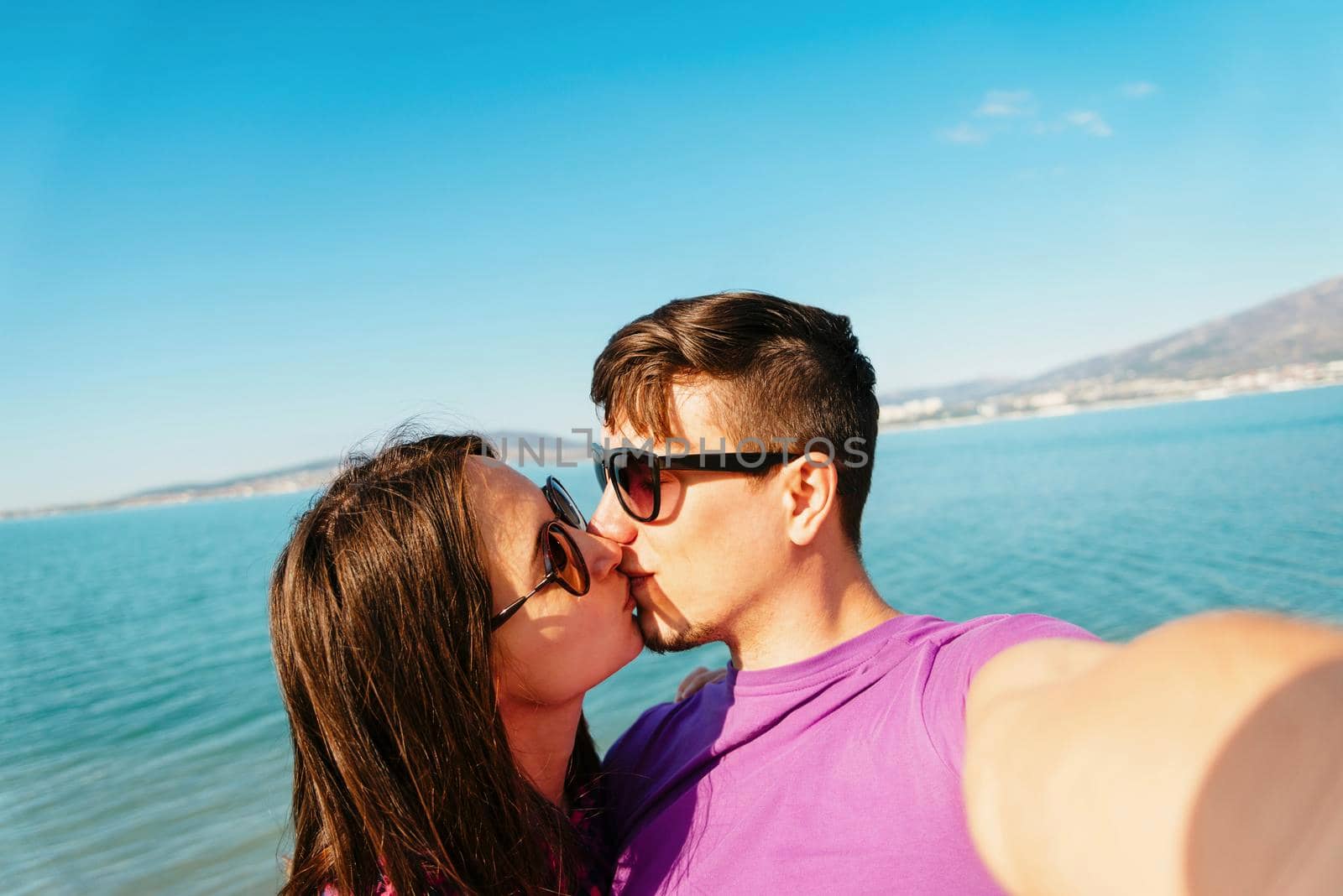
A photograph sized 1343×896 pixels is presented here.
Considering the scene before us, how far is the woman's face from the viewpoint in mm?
2354

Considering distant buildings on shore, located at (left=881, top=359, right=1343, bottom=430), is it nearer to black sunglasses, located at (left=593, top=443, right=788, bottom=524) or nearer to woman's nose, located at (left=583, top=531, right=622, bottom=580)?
black sunglasses, located at (left=593, top=443, right=788, bottom=524)

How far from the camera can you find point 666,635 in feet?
9.21

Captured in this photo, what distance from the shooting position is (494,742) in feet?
7.32

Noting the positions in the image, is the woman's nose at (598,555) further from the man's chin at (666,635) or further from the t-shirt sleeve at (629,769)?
the t-shirt sleeve at (629,769)

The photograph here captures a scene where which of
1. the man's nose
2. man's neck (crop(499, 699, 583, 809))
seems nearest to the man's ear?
the man's nose

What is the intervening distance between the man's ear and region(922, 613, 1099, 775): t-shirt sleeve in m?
0.71

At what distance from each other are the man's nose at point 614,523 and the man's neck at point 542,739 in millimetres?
587

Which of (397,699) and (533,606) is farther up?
(533,606)

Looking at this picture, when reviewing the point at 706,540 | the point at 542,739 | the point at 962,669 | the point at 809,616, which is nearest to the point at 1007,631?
the point at 962,669

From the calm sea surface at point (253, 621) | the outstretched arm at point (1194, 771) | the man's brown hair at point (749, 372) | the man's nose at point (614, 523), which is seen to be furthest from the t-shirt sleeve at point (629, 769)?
the outstretched arm at point (1194, 771)

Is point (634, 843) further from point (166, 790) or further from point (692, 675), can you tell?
point (166, 790)

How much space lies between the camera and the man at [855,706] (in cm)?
94

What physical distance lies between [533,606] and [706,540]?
647 mm

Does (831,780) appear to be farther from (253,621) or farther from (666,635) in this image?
(253,621)
